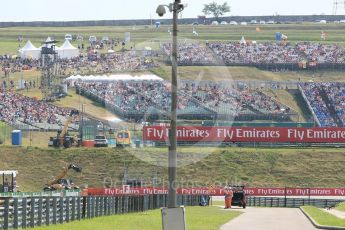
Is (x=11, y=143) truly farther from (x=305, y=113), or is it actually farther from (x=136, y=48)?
(x=136, y=48)

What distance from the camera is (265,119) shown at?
99.3 meters

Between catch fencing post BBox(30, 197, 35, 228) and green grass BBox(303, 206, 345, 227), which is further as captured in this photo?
green grass BBox(303, 206, 345, 227)

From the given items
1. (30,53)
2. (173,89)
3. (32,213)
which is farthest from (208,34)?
(173,89)

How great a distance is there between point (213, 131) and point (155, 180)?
12.9m

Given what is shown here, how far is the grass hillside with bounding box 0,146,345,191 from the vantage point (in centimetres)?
7912

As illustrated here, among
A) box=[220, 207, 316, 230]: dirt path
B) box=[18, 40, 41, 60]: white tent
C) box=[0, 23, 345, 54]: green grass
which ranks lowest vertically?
box=[220, 207, 316, 230]: dirt path

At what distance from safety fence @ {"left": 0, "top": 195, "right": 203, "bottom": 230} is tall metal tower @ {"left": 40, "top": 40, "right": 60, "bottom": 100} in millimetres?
54842

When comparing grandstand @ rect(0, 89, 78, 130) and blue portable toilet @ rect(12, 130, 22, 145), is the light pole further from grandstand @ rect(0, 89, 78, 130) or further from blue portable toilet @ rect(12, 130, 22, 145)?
grandstand @ rect(0, 89, 78, 130)

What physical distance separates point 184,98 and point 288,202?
30.8 metres

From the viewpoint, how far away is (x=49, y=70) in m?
112

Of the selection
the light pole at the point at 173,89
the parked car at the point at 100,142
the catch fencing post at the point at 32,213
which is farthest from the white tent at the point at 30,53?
the light pole at the point at 173,89

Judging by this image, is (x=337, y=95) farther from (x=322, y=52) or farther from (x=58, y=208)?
(x=58, y=208)

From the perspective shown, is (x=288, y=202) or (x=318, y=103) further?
(x=318, y=103)


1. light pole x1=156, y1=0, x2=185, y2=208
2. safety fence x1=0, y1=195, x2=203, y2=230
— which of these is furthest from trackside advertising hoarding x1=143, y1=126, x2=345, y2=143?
light pole x1=156, y1=0, x2=185, y2=208
